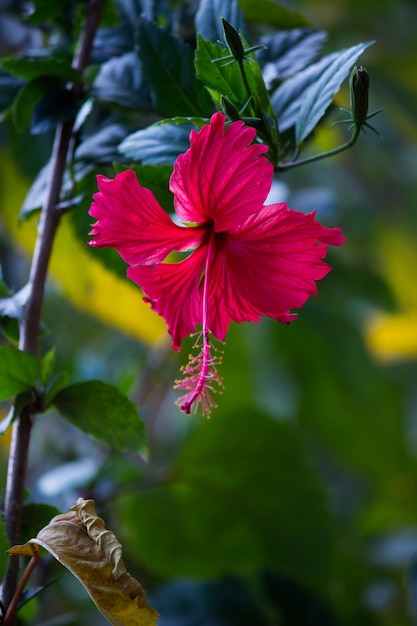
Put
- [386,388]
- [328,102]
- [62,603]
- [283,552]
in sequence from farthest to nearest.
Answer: [386,388] → [62,603] → [283,552] → [328,102]

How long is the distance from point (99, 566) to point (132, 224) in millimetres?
175

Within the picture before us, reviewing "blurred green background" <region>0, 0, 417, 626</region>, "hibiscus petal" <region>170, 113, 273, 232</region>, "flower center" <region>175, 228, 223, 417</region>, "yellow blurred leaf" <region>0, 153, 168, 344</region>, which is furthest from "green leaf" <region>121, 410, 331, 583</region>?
"hibiscus petal" <region>170, 113, 273, 232</region>

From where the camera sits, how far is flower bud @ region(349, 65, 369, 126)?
375 mm

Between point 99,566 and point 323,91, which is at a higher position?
point 323,91

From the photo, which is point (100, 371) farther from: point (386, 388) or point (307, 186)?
point (307, 186)

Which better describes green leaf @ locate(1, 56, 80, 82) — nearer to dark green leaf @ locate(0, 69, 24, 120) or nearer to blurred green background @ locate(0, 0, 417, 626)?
dark green leaf @ locate(0, 69, 24, 120)

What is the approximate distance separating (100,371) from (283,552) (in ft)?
0.99

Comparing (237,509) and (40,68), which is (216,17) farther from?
(237,509)

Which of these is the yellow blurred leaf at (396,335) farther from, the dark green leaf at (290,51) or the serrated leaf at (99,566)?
the serrated leaf at (99,566)

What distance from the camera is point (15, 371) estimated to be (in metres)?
0.42

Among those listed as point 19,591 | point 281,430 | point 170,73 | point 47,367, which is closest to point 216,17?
point 170,73

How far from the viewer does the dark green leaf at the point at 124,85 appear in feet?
1.74

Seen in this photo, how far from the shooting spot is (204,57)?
0.42 metres

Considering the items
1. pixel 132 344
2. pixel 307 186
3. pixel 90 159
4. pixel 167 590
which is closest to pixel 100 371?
pixel 167 590
